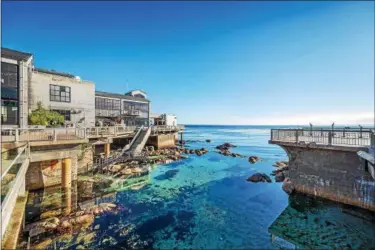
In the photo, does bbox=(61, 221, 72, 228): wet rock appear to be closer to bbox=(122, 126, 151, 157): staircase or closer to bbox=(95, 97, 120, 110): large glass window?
bbox=(122, 126, 151, 157): staircase

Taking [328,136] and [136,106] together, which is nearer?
[328,136]

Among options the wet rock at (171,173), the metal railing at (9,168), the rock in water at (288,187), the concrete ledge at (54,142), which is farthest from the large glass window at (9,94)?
the rock in water at (288,187)

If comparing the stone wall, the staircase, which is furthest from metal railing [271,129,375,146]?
the staircase

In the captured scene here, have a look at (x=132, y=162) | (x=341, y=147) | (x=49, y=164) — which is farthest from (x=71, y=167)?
(x=341, y=147)

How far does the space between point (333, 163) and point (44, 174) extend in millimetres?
19374

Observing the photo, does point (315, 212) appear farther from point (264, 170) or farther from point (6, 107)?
point (6, 107)

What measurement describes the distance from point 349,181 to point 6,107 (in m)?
26.4

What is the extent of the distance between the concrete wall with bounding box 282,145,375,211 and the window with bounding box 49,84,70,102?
23.7 metres

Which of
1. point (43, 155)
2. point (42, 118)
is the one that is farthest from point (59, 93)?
point (43, 155)

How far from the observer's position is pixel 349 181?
11367 millimetres

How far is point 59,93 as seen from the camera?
22797 mm

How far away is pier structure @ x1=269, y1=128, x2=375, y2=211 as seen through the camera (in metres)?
10.7

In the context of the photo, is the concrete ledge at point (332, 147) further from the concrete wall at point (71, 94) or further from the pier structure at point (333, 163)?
the concrete wall at point (71, 94)

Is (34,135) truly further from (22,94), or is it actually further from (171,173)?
(171,173)
